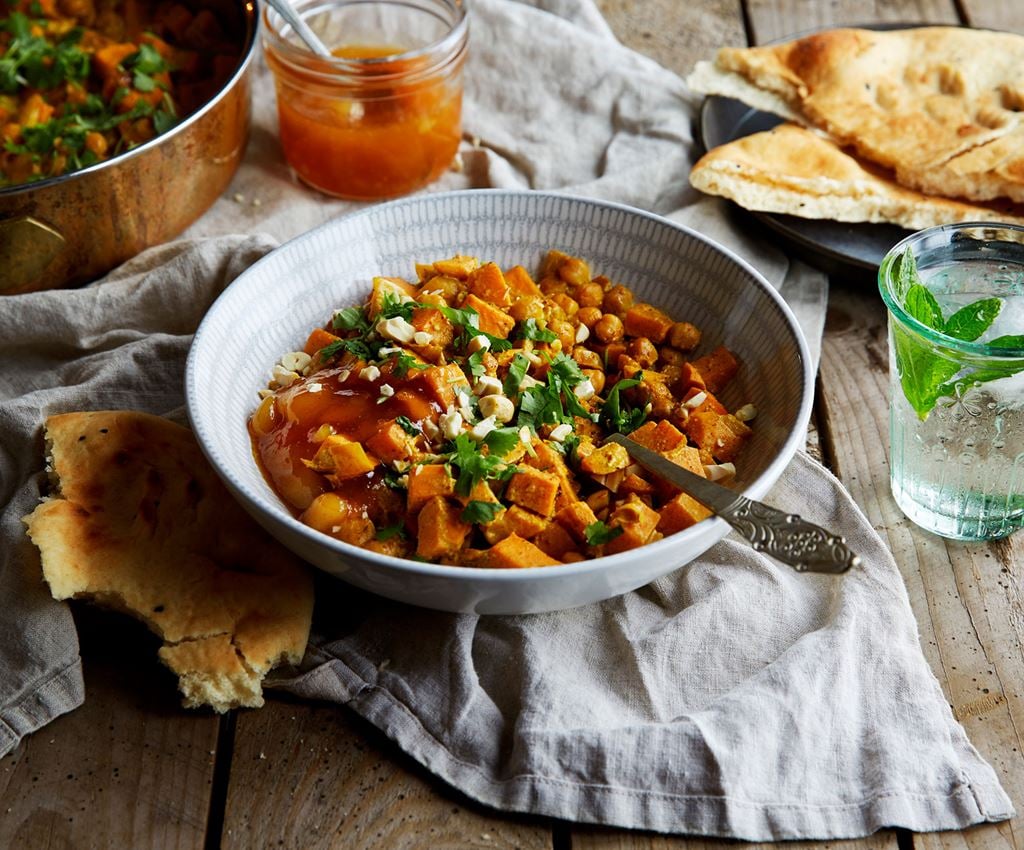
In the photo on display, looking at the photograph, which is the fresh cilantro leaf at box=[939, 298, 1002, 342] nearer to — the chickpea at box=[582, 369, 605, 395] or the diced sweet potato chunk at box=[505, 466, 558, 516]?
the chickpea at box=[582, 369, 605, 395]

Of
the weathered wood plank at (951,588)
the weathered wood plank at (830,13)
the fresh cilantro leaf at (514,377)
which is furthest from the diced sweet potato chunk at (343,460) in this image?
the weathered wood plank at (830,13)

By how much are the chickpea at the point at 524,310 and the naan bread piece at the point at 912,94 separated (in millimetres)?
1240

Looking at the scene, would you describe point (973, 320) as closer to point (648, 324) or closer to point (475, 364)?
point (648, 324)

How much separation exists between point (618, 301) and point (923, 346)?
74 cm

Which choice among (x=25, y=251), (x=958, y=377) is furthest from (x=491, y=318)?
(x=25, y=251)

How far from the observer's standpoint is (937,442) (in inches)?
98.6

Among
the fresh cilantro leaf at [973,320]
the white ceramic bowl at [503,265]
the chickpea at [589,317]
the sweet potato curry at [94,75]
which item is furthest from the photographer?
the sweet potato curry at [94,75]

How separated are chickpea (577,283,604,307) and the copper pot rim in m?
1.10

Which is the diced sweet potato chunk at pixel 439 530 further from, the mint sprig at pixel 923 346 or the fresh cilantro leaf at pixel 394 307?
the mint sprig at pixel 923 346

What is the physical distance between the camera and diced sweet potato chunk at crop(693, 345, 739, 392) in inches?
106

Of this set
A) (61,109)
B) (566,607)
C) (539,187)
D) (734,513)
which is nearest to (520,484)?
(566,607)

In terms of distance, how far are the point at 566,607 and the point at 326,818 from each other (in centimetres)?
58

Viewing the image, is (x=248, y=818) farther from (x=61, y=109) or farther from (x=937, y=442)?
(x=61, y=109)

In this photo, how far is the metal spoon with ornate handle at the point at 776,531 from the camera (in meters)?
1.97
